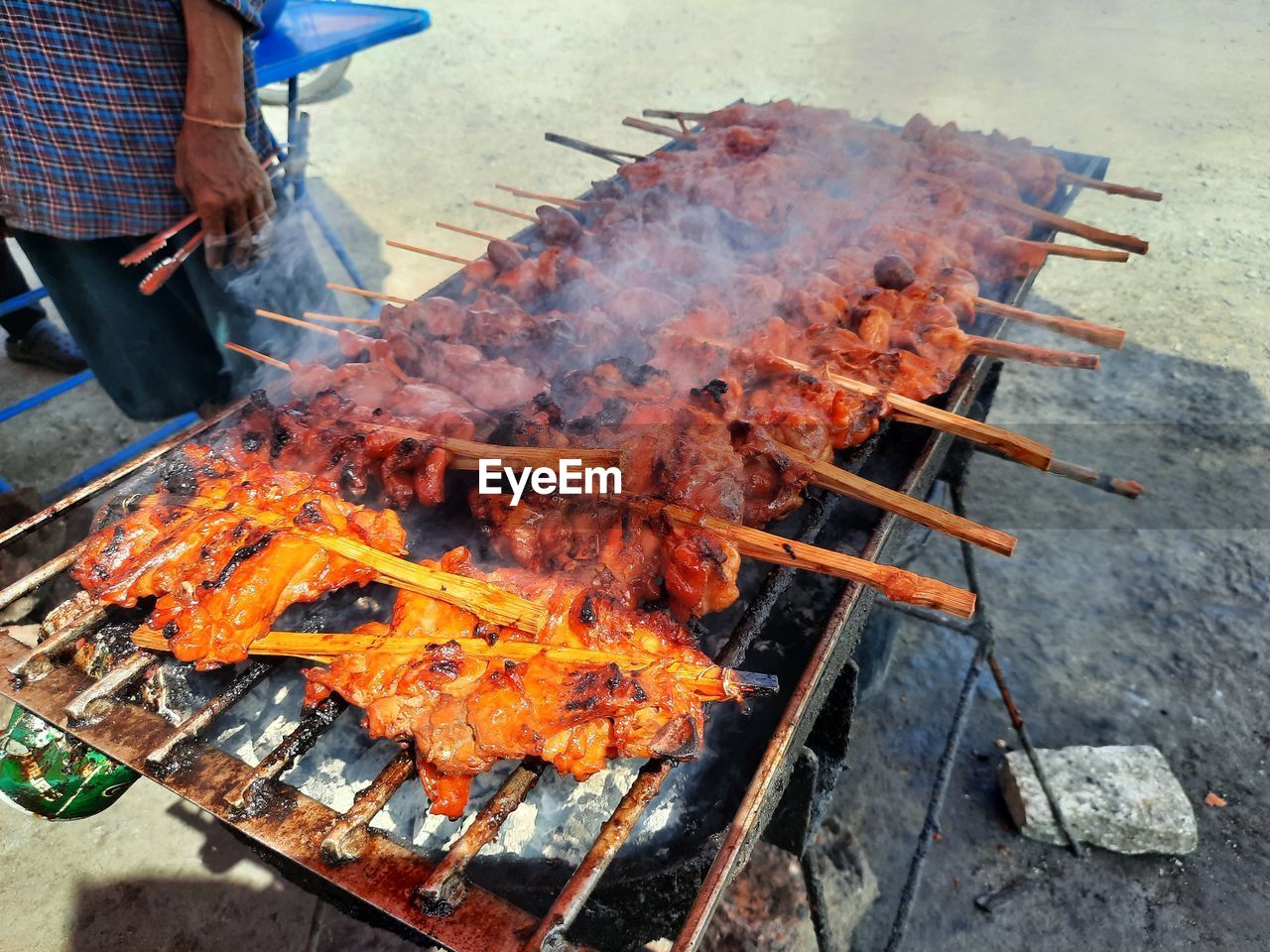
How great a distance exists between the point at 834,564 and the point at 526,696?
934 millimetres

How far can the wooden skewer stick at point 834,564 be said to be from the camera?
2.01 metres

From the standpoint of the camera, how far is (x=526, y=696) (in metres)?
1.91

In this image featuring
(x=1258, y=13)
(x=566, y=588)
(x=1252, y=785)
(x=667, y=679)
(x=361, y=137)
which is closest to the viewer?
(x=667, y=679)

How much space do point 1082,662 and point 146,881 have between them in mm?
5078

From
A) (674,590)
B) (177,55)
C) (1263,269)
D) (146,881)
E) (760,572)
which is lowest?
(146,881)

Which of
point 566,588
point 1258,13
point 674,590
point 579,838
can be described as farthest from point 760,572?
point 1258,13

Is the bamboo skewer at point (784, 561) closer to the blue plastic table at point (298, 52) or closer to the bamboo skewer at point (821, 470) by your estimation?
the bamboo skewer at point (821, 470)

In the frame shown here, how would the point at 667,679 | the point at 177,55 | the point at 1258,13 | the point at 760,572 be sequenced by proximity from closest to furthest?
1. the point at 667,679
2. the point at 760,572
3. the point at 177,55
4. the point at 1258,13

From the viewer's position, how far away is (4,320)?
669cm

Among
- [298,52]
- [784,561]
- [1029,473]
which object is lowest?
[1029,473]

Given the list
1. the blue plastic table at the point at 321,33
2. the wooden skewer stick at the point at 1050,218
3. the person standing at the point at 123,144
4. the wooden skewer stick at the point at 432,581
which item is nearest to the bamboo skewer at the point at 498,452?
the wooden skewer stick at the point at 432,581

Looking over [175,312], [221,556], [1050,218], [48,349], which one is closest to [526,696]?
[221,556]

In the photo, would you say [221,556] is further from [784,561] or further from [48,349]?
[48,349]

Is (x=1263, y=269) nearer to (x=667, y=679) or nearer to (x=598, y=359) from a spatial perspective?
(x=598, y=359)
